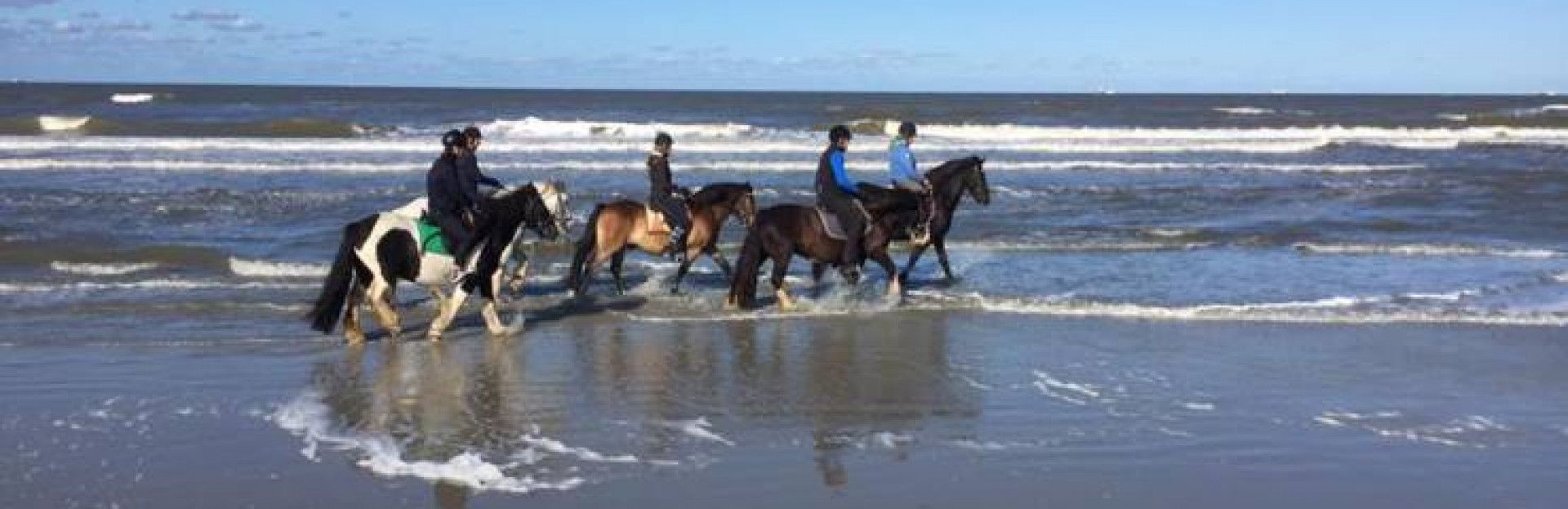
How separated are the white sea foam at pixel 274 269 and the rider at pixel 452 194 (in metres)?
4.30

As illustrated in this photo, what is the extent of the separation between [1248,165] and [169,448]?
30003mm

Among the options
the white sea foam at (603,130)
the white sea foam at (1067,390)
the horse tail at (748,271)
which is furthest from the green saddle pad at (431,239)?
the white sea foam at (603,130)

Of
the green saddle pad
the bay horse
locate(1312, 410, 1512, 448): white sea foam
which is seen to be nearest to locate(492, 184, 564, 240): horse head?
the green saddle pad

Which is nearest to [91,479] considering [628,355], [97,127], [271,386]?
[271,386]

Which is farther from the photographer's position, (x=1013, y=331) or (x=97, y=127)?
(x=97, y=127)

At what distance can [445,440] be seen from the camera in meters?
7.22

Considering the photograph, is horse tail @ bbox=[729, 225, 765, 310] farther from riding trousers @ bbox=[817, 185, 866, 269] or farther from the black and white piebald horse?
the black and white piebald horse

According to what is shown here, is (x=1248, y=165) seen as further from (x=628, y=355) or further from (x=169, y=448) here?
(x=169, y=448)

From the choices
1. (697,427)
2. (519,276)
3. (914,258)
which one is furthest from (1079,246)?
(697,427)

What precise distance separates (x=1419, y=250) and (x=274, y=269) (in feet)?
41.2

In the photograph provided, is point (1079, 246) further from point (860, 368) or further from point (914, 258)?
point (860, 368)

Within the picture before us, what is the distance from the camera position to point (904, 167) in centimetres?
Result: 1269

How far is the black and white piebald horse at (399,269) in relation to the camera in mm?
10188

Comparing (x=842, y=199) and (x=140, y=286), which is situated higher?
(x=842, y=199)
